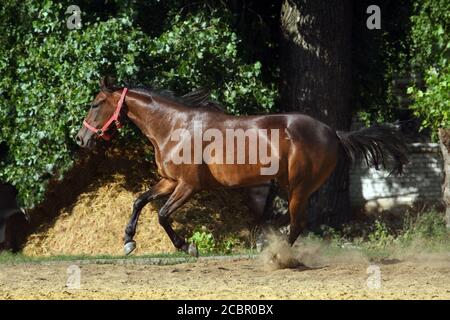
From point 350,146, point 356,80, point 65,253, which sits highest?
point 356,80

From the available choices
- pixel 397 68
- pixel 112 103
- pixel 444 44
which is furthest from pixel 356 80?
pixel 112 103

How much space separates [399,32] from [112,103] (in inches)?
257

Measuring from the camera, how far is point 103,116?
11.9 meters

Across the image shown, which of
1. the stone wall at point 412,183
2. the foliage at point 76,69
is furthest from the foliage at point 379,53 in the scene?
the stone wall at point 412,183

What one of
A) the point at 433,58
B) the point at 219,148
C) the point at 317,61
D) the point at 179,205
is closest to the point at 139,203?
the point at 179,205

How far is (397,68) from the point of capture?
16969 mm

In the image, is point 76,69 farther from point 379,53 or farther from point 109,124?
point 379,53

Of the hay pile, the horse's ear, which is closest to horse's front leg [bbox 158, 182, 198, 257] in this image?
the horse's ear

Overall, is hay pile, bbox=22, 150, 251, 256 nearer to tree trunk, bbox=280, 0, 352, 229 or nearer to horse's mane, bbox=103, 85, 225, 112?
tree trunk, bbox=280, 0, 352, 229

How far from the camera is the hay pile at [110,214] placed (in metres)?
14.5

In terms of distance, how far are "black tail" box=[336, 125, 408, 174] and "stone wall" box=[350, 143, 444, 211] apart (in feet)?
23.7

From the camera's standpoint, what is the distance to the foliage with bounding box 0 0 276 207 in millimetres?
13883
